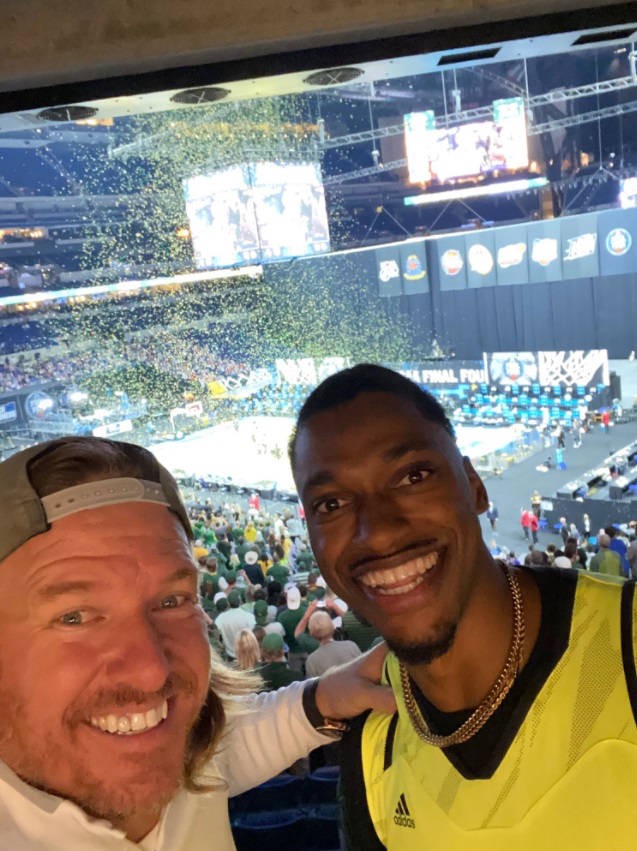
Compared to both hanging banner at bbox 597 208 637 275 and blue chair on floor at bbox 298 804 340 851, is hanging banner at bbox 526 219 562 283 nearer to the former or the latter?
hanging banner at bbox 597 208 637 275

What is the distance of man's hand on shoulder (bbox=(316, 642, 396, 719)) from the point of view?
4.05 feet

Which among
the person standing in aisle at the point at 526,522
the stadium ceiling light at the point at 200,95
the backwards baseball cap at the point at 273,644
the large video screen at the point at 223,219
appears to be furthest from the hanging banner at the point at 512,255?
the stadium ceiling light at the point at 200,95

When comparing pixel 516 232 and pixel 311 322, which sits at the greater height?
pixel 516 232

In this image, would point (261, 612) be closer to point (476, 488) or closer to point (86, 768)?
point (476, 488)

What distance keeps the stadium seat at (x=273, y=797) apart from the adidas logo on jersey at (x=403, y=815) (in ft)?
3.36

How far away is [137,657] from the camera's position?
2.87 feet

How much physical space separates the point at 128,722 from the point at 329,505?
46cm

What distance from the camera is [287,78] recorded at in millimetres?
2129

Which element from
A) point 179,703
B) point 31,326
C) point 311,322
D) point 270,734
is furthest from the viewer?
point 311,322

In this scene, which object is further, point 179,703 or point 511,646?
point 511,646

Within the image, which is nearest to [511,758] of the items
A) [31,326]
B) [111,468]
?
[111,468]

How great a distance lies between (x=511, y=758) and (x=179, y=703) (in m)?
0.48

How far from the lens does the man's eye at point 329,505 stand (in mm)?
1146

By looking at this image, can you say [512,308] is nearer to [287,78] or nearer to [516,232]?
[516,232]
